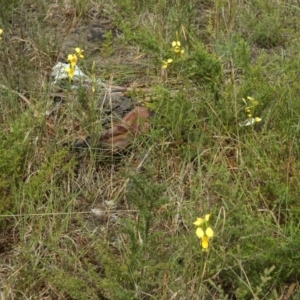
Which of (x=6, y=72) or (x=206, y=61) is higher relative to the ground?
(x=206, y=61)

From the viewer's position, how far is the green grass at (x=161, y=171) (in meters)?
2.29

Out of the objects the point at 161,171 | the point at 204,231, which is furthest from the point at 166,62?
the point at 204,231

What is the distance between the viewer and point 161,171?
2.88m

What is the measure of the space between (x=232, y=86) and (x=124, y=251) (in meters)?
0.95

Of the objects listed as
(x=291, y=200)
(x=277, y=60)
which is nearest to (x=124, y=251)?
(x=291, y=200)

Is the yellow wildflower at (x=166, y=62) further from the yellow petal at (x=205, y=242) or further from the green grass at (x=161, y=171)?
the yellow petal at (x=205, y=242)

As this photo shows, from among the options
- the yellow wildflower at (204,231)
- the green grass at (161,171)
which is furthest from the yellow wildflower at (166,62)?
the yellow wildflower at (204,231)

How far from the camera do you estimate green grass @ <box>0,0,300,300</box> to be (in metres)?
2.29

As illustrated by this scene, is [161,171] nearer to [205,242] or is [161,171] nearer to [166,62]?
[166,62]

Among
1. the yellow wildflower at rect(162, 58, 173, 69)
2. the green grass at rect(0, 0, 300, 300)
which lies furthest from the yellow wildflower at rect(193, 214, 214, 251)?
the yellow wildflower at rect(162, 58, 173, 69)

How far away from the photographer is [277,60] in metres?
3.49

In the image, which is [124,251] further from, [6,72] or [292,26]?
[292,26]

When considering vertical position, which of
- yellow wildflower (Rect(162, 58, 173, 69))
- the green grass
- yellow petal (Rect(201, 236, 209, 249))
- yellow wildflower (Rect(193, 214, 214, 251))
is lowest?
the green grass

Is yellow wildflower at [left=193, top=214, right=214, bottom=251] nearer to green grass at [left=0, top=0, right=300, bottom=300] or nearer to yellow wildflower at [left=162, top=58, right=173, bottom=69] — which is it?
green grass at [left=0, top=0, right=300, bottom=300]
